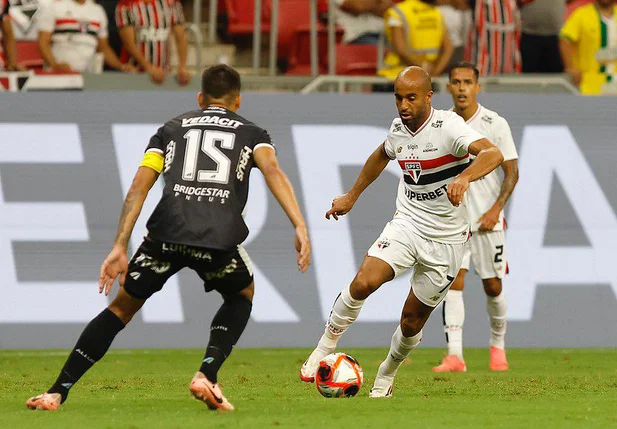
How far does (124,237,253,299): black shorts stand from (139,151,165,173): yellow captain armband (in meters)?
0.43

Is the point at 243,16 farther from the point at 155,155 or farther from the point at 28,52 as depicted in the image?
the point at 155,155

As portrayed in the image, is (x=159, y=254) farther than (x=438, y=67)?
No

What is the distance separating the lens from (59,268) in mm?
13305

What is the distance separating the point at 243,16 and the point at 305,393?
9.32m

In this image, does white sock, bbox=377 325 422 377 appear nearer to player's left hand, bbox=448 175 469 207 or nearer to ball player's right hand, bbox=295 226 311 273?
player's left hand, bbox=448 175 469 207

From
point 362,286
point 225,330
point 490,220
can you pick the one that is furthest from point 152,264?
point 490,220

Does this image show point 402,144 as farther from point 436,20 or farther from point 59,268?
point 436,20

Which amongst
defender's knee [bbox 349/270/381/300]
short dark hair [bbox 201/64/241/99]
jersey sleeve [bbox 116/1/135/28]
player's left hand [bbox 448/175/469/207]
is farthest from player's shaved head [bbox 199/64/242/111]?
jersey sleeve [bbox 116/1/135/28]

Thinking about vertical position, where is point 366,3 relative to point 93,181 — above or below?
above

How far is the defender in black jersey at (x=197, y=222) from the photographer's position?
23.8 feet

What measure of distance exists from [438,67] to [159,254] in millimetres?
8908

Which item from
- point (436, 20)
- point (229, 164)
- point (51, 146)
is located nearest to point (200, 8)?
point (436, 20)

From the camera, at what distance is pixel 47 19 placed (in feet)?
48.8

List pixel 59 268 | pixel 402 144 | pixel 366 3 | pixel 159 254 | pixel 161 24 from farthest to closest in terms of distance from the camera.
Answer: pixel 366 3
pixel 161 24
pixel 59 268
pixel 402 144
pixel 159 254
